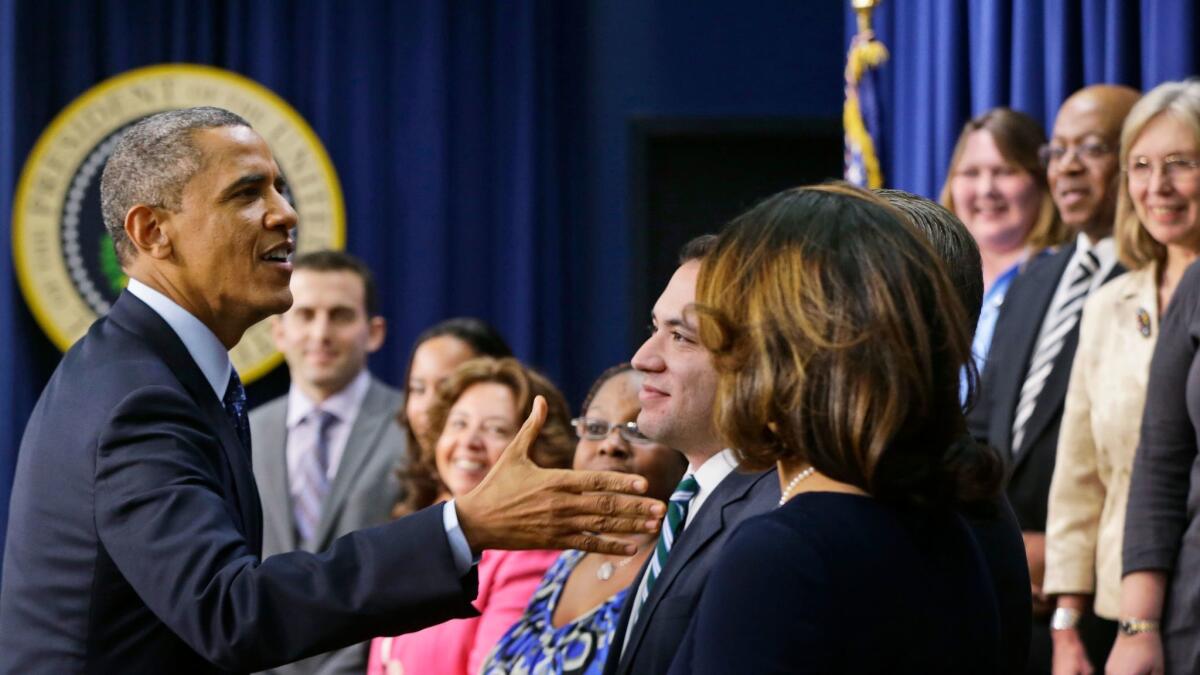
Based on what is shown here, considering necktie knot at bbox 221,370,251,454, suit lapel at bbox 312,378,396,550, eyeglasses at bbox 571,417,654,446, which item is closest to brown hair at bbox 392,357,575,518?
eyeglasses at bbox 571,417,654,446

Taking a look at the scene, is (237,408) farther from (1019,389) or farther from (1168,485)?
(1019,389)

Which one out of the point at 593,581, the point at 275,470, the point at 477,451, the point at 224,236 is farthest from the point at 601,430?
the point at 275,470

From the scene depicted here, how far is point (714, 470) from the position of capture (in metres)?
2.33

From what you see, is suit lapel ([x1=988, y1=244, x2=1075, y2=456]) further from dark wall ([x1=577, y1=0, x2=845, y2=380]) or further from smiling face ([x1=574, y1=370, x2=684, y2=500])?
dark wall ([x1=577, y1=0, x2=845, y2=380])

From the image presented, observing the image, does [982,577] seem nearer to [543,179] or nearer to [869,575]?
[869,575]

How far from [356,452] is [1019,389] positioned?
75.3 inches

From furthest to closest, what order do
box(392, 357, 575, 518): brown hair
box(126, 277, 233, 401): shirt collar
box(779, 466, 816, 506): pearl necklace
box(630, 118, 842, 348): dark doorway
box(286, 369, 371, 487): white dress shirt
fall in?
box(630, 118, 842, 348): dark doorway → box(286, 369, 371, 487): white dress shirt → box(392, 357, 575, 518): brown hair → box(126, 277, 233, 401): shirt collar → box(779, 466, 816, 506): pearl necklace

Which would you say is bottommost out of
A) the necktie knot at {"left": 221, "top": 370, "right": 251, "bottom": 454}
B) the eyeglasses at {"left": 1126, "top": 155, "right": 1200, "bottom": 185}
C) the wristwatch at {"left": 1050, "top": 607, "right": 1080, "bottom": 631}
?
the wristwatch at {"left": 1050, "top": 607, "right": 1080, "bottom": 631}

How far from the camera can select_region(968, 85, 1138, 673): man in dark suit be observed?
372 centimetres

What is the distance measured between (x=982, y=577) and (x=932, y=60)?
3.80m

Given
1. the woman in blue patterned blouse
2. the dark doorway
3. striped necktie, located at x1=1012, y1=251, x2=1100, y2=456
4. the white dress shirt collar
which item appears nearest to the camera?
the white dress shirt collar

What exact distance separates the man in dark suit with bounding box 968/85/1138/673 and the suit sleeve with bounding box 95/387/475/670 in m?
2.07

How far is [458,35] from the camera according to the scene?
20.2 feet

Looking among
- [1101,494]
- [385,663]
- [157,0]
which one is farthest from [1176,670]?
[157,0]
